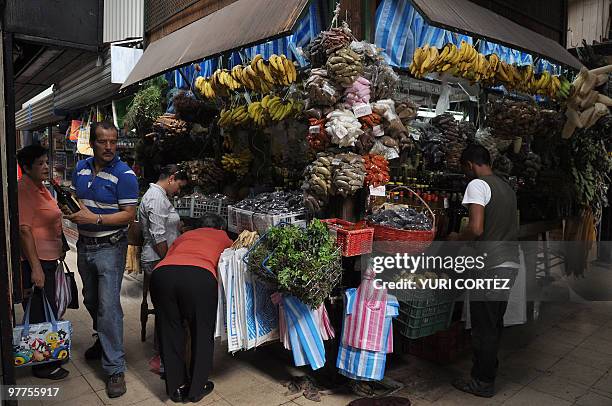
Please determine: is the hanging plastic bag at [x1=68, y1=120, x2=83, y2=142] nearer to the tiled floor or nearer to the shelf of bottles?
the tiled floor

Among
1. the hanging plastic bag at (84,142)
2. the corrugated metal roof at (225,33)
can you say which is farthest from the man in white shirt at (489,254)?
the hanging plastic bag at (84,142)

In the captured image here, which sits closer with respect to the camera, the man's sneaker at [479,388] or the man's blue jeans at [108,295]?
the man's blue jeans at [108,295]

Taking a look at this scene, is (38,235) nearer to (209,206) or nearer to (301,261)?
(209,206)

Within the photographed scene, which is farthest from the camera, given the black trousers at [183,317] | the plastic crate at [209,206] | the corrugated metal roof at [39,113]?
the corrugated metal roof at [39,113]

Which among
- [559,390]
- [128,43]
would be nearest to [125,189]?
[559,390]

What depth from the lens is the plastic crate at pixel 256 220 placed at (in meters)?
4.07

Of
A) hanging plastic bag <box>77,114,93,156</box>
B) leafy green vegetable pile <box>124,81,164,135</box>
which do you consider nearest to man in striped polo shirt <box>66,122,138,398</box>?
leafy green vegetable pile <box>124,81,164,135</box>

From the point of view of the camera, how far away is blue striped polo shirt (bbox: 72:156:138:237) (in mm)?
A: 3709

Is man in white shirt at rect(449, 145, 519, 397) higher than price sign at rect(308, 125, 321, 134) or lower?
lower

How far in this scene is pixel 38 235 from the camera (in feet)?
13.3

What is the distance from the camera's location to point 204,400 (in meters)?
3.68

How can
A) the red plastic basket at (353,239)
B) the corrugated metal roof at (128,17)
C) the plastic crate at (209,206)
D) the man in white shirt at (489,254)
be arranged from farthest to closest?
the corrugated metal roof at (128,17) < the plastic crate at (209,206) < the man in white shirt at (489,254) < the red plastic basket at (353,239)

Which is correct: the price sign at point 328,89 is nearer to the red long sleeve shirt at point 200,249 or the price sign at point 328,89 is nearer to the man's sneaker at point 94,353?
the red long sleeve shirt at point 200,249

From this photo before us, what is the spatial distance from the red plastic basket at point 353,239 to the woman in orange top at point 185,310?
3.35ft
